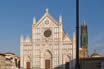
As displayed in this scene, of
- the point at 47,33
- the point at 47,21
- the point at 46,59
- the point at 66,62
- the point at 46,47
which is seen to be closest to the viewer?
the point at 66,62

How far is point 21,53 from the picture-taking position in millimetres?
45344

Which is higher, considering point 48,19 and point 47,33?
point 48,19

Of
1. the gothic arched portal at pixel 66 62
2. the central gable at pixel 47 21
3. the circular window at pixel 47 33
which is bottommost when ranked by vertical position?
the gothic arched portal at pixel 66 62

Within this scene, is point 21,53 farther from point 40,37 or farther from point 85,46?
point 85,46

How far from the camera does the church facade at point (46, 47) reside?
144ft

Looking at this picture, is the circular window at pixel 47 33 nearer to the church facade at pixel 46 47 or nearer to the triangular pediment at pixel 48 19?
the church facade at pixel 46 47

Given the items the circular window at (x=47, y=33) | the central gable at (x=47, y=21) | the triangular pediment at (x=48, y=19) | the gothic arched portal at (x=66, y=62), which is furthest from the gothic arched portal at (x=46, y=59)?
the triangular pediment at (x=48, y=19)

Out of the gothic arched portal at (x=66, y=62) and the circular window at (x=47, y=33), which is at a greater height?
the circular window at (x=47, y=33)

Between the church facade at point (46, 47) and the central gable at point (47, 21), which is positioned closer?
the church facade at point (46, 47)

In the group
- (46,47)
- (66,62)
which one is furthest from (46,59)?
(66,62)

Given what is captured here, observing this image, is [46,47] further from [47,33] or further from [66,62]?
[66,62]

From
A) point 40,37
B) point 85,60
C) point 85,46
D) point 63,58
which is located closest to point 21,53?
point 40,37

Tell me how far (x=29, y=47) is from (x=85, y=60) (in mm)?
14357

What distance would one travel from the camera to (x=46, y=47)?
45.1 metres
